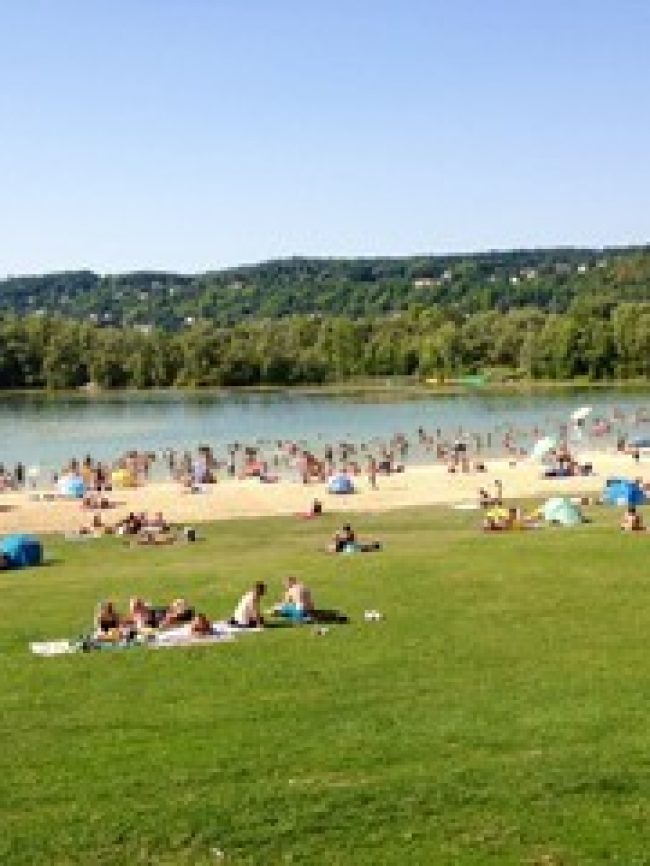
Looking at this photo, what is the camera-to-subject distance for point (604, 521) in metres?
31.9

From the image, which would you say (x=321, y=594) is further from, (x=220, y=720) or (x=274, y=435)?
(x=274, y=435)

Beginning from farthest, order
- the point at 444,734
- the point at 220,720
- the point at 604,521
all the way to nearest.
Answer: the point at 604,521, the point at 220,720, the point at 444,734

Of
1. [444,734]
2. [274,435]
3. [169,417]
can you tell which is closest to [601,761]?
[444,734]

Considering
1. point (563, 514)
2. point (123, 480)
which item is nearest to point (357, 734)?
point (563, 514)

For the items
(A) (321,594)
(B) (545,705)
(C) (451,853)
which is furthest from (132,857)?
(A) (321,594)

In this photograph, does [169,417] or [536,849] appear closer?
[536,849]

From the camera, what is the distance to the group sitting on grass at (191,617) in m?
18.2

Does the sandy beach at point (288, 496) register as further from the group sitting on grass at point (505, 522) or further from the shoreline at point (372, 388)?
the shoreline at point (372, 388)

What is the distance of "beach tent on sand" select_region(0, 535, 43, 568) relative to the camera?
28.3 m

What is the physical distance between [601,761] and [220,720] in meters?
3.74

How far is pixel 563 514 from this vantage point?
32219mm

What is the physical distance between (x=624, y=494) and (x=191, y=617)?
801 inches

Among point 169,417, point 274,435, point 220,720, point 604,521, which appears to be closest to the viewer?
point 220,720

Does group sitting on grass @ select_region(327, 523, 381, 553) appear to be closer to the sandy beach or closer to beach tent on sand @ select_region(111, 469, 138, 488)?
the sandy beach
